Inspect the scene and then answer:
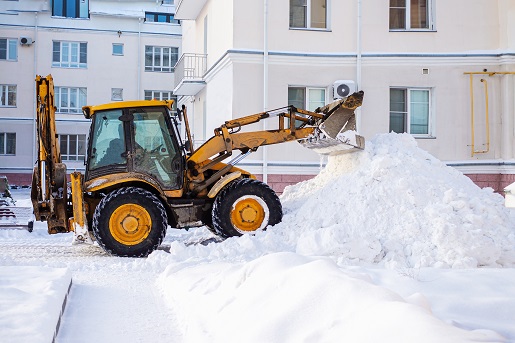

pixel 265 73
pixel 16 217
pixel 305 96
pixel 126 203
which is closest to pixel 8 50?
pixel 265 73

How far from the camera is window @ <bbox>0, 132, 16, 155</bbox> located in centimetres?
4088

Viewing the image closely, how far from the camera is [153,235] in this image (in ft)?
39.5

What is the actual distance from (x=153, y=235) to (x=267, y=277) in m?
5.90

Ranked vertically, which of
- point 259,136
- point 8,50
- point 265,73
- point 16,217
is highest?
point 8,50

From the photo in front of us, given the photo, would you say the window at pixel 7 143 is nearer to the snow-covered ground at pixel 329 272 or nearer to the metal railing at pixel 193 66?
the metal railing at pixel 193 66

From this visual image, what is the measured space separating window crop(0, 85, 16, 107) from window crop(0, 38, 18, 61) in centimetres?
Answer: 160

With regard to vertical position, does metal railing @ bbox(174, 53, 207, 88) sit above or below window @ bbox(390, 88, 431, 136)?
above

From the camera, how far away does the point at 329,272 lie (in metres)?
5.98

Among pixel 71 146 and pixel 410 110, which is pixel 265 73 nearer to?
pixel 410 110

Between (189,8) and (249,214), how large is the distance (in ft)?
48.3

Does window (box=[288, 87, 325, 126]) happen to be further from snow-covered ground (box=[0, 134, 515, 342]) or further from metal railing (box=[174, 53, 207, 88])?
snow-covered ground (box=[0, 134, 515, 342])

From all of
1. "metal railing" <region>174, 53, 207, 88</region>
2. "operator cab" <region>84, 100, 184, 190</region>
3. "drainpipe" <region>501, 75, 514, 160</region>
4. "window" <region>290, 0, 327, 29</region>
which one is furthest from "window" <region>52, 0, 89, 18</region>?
"operator cab" <region>84, 100, 184, 190</region>

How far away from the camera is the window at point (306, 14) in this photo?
20.5m

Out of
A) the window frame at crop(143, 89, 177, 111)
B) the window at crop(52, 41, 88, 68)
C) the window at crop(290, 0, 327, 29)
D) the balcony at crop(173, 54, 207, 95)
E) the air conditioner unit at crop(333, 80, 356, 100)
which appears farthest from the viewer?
the window frame at crop(143, 89, 177, 111)
